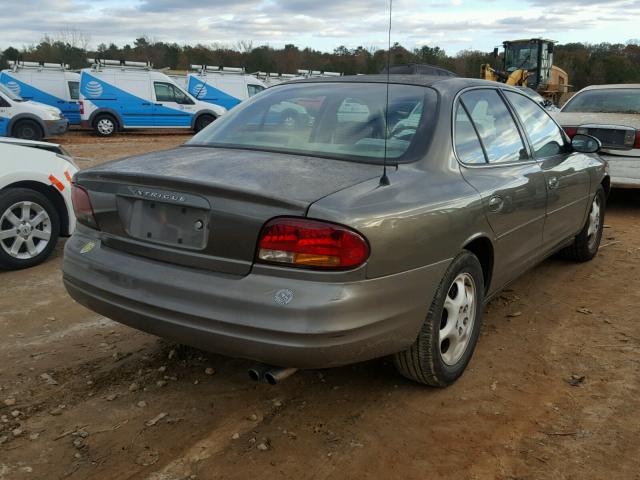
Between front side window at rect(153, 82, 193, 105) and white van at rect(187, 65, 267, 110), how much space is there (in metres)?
2.05

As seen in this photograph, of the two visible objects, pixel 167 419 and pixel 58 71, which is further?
pixel 58 71

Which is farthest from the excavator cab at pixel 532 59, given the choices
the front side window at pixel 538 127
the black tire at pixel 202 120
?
the front side window at pixel 538 127

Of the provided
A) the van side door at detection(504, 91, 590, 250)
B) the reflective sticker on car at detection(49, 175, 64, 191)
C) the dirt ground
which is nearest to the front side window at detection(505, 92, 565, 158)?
the van side door at detection(504, 91, 590, 250)

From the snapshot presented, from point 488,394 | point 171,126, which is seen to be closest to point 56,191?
point 488,394

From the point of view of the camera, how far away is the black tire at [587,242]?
211 inches

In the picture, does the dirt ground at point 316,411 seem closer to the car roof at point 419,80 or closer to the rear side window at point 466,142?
the rear side window at point 466,142

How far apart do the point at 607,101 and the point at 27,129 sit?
1467cm

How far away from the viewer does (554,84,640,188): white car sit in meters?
7.65

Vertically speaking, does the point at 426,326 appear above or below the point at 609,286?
above

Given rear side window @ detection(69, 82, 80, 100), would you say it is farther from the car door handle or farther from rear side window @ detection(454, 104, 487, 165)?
the car door handle

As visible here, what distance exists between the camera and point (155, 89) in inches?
847

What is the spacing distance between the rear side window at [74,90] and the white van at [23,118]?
175 inches

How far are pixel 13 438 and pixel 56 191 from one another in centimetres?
340

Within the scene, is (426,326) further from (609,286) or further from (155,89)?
(155,89)
